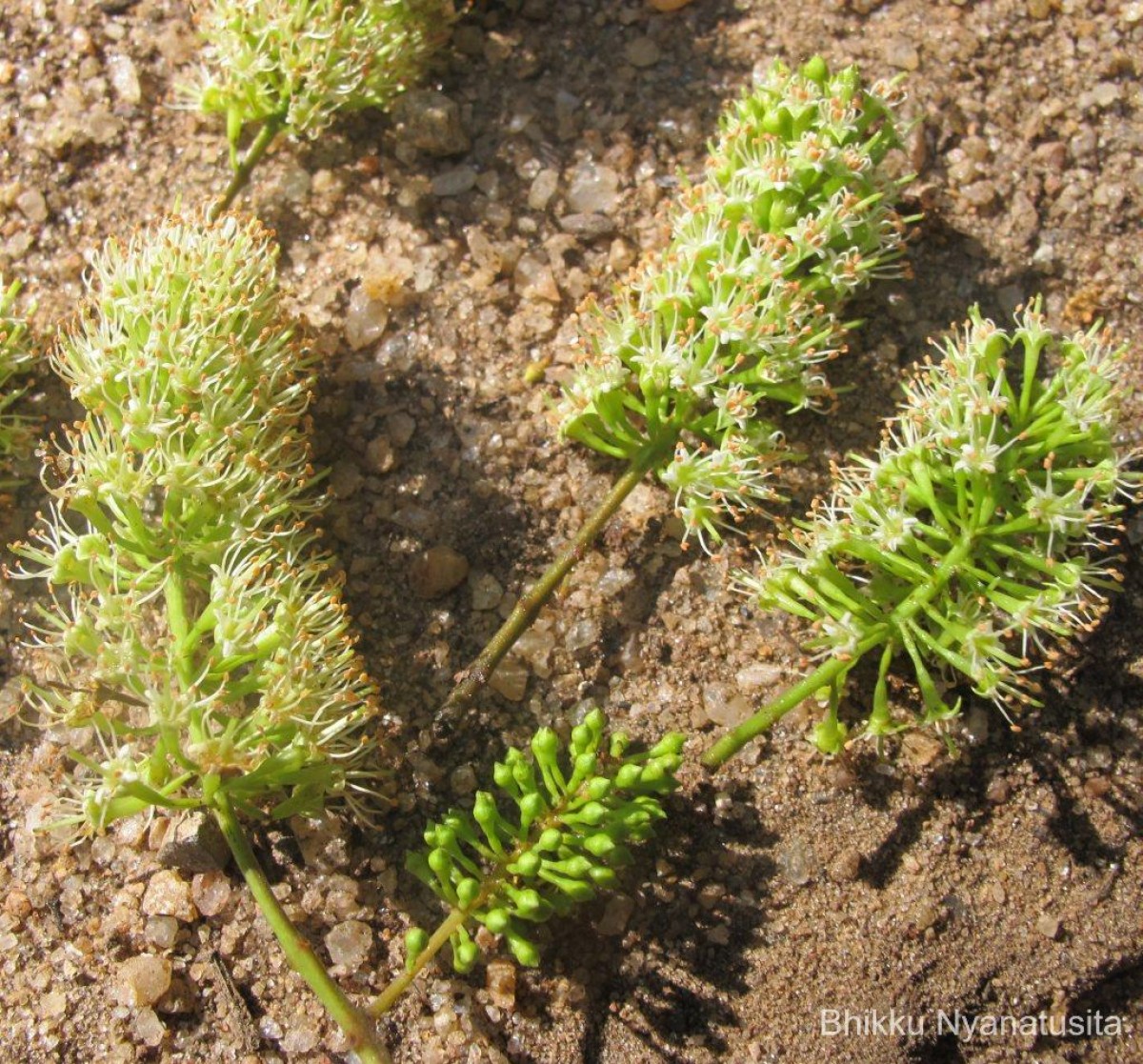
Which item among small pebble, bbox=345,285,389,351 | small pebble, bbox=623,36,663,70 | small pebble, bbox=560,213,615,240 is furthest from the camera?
small pebble, bbox=623,36,663,70

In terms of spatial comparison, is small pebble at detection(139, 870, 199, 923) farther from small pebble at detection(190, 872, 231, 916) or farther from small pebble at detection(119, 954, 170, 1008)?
small pebble at detection(119, 954, 170, 1008)

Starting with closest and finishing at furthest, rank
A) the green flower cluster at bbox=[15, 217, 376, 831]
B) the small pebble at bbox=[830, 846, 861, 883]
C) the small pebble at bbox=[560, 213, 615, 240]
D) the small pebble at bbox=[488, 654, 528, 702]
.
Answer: the green flower cluster at bbox=[15, 217, 376, 831]
the small pebble at bbox=[830, 846, 861, 883]
the small pebble at bbox=[488, 654, 528, 702]
the small pebble at bbox=[560, 213, 615, 240]

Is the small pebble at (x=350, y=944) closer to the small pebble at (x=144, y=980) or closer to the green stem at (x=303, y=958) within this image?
the green stem at (x=303, y=958)

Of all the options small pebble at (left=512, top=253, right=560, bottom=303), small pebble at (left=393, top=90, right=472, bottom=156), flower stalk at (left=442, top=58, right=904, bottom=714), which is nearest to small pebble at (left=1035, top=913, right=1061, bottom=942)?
flower stalk at (left=442, top=58, right=904, bottom=714)

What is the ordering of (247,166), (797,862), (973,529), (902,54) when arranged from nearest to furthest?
(973,529)
(797,862)
(247,166)
(902,54)

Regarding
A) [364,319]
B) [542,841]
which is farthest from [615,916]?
[364,319]

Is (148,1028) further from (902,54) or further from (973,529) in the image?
(902,54)

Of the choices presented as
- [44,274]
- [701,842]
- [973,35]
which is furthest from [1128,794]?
[44,274]
